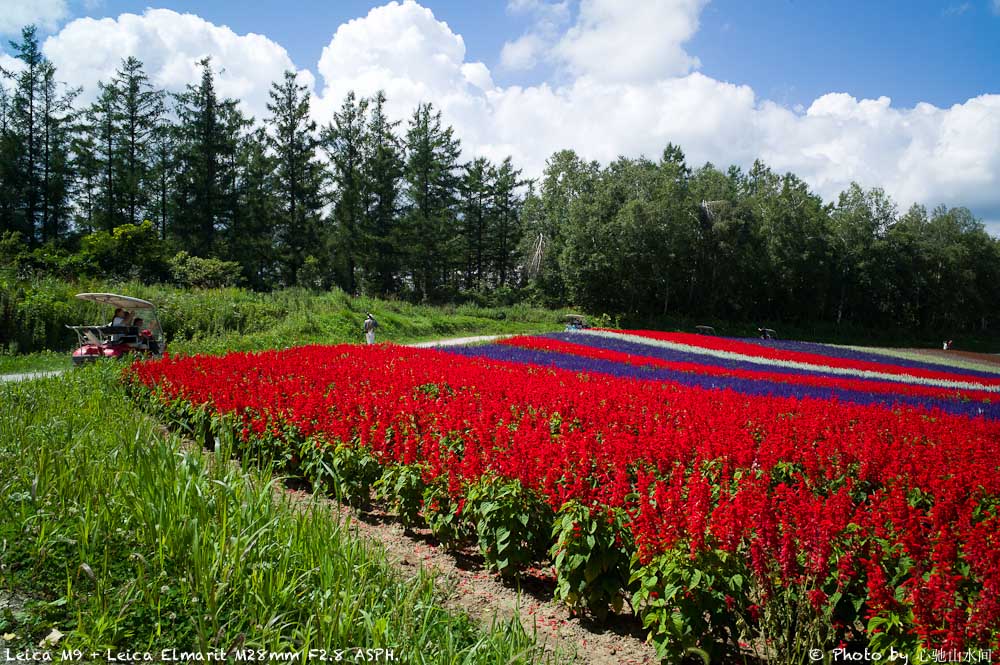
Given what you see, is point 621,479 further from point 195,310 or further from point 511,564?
point 195,310

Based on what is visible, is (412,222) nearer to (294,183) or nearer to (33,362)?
(294,183)

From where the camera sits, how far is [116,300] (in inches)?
540

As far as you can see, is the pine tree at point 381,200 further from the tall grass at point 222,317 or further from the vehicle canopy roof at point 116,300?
the vehicle canopy roof at point 116,300

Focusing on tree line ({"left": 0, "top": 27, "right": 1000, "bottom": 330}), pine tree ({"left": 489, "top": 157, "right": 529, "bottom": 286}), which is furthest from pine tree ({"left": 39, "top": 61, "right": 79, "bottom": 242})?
pine tree ({"left": 489, "top": 157, "right": 529, "bottom": 286})

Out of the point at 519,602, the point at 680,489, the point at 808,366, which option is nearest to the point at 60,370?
the point at 519,602

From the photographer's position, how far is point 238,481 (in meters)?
4.12

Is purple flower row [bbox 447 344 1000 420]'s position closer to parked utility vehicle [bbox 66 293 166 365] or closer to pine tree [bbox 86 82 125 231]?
parked utility vehicle [bbox 66 293 166 365]

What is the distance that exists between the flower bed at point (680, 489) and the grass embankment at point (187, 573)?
0.85 m

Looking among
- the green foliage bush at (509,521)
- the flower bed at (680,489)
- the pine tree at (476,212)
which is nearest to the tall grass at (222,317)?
the flower bed at (680,489)

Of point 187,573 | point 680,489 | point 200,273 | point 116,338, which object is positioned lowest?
point 116,338

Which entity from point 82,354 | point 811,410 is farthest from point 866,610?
point 82,354

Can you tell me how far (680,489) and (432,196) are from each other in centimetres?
4873

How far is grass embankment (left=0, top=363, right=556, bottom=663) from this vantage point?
2742 mm

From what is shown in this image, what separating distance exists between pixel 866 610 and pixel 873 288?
56748mm
